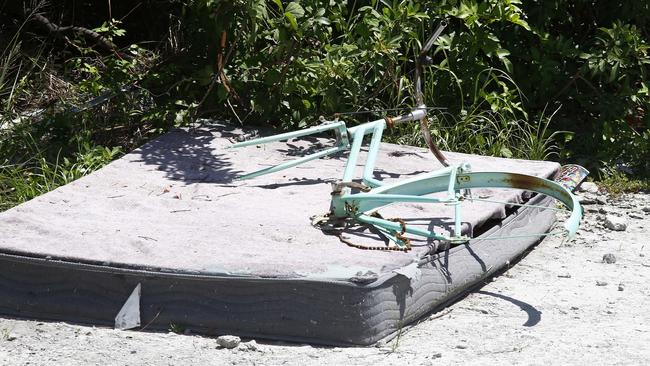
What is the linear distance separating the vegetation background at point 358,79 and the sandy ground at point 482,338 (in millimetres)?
1681

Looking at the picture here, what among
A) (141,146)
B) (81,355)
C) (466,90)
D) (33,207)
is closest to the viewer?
(81,355)

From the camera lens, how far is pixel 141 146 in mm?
6121

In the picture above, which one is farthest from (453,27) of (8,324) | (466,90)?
(8,324)

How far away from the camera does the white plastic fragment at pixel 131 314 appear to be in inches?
169

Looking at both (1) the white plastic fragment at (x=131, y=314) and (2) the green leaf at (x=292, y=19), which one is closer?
(1) the white plastic fragment at (x=131, y=314)

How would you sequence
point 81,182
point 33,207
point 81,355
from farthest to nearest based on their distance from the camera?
point 81,182 → point 33,207 → point 81,355

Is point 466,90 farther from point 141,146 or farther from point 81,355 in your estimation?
point 81,355

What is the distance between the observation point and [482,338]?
4180 mm

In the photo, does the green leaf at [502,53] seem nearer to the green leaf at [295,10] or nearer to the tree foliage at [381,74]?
the tree foliage at [381,74]

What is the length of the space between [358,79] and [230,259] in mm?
2408

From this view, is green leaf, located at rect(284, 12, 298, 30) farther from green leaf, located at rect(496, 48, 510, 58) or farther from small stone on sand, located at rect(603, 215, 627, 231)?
small stone on sand, located at rect(603, 215, 627, 231)

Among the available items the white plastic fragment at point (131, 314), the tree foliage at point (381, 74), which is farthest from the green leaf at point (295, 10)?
the white plastic fragment at point (131, 314)

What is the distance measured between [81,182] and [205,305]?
1.49 metres

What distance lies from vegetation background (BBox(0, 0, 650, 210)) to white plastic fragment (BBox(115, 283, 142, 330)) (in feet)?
5.79
